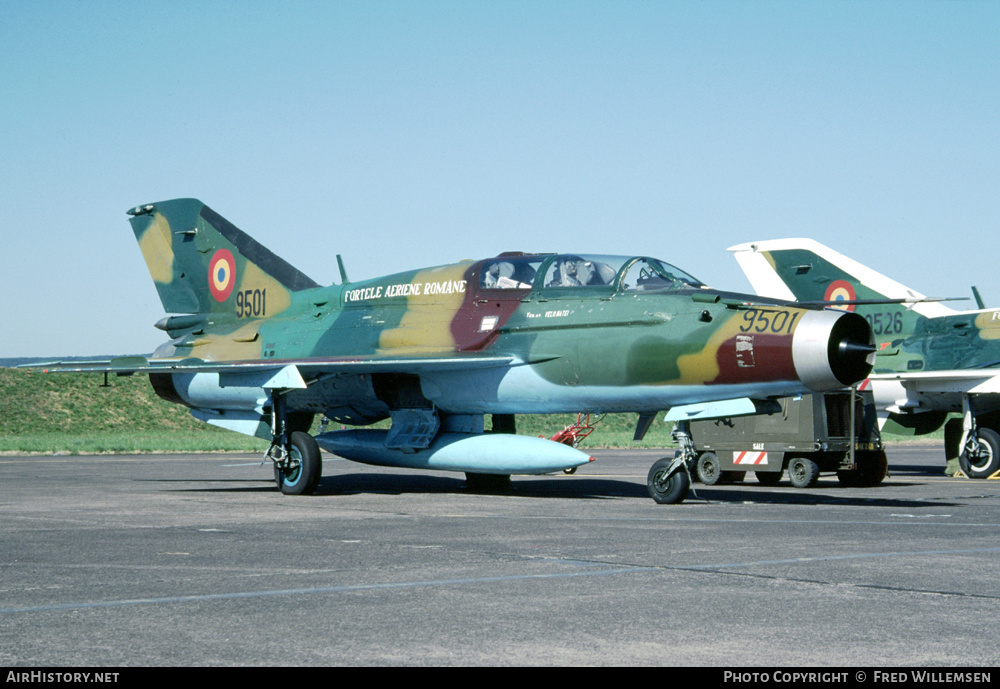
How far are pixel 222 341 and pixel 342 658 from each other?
15.3 metres

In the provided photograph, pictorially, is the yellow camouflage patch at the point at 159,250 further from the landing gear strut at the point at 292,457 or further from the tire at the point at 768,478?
the tire at the point at 768,478

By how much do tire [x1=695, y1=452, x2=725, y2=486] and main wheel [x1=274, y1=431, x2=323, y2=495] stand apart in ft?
23.3

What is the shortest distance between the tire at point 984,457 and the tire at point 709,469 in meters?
5.14

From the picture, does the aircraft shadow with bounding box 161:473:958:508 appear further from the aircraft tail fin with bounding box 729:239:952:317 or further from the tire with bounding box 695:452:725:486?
the aircraft tail fin with bounding box 729:239:952:317

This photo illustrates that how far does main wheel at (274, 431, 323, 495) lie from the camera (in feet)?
53.7

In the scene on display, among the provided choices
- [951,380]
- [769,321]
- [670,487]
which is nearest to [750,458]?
[951,380]

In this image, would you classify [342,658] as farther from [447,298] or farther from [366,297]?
[366,297]

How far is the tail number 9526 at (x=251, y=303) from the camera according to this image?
66.1ft

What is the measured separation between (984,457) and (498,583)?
666 inches

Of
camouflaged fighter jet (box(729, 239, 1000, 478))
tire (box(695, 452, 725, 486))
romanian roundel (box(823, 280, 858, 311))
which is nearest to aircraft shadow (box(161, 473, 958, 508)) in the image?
tire (box(695, 452, 725, 486))

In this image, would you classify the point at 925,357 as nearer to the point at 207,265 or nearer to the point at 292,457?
the point at 292,457

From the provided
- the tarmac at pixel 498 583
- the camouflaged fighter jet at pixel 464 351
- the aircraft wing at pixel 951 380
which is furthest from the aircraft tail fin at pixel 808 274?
the tarmac at pixel 498 583

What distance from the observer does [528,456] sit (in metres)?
14.8
